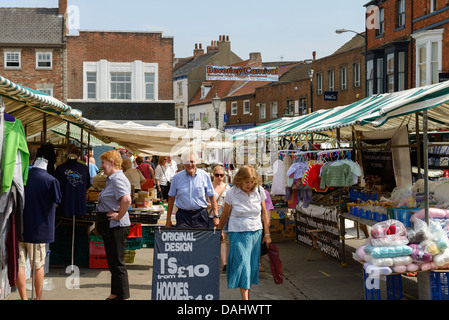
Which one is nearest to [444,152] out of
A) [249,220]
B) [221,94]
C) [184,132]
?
[184,132]

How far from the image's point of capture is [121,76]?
1578 inches

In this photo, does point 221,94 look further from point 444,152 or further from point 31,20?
point 444,152

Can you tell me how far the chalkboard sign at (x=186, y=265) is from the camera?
262 inches

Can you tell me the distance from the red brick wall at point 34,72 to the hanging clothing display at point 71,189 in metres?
30.7

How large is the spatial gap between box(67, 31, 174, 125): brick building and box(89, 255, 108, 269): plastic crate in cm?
2983

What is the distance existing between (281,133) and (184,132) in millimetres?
2217

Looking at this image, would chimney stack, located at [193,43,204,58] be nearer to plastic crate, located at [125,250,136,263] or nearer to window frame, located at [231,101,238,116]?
window frame, located at [231,101,238,116]

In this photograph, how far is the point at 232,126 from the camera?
60.8 m

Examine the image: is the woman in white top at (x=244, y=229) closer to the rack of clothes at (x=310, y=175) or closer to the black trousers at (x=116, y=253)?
the black trousers at (x=116, y=253)

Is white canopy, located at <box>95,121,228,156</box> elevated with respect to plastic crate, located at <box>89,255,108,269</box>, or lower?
elevated

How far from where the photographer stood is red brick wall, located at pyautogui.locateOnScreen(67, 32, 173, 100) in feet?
129

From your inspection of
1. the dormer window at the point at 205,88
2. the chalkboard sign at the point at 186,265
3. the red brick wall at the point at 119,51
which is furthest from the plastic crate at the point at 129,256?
the dormer window at the point at 205,88

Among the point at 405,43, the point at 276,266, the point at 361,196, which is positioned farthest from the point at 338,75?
the point at 276,266

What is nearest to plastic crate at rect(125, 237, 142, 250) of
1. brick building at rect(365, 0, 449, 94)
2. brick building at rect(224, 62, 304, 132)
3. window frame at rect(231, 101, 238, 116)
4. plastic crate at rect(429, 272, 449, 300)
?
plastic crate at rect(429, 272, 449, 300)
